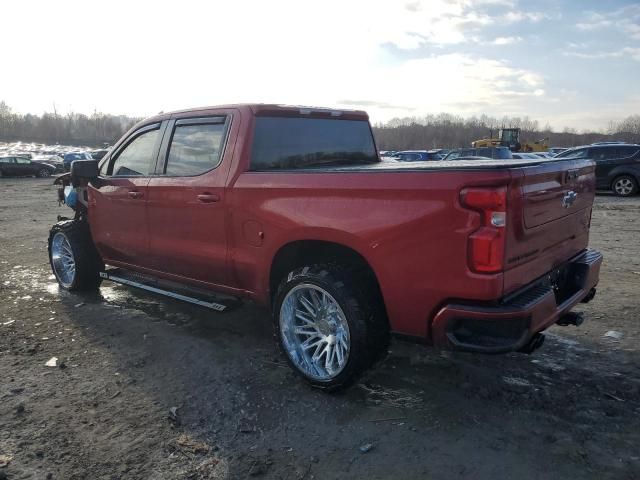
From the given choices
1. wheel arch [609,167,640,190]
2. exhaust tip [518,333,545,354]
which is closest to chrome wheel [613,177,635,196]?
wheel arch [609,167,640,190]

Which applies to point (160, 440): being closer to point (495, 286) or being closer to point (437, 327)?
point (437, 327)

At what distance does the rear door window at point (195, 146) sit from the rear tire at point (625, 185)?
49.6ft

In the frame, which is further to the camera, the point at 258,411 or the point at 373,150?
the point at 373,150

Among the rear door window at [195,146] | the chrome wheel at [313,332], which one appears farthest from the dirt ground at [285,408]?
the rear door window at [195,146]

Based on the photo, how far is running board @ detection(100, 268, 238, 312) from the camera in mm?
4098

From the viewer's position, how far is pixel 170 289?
462 centimetres

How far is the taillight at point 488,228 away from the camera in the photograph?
8.47 ft

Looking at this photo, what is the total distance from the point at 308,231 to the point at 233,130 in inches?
45.0

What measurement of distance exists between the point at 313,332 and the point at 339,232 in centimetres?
83

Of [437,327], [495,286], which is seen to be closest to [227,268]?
[437,327]

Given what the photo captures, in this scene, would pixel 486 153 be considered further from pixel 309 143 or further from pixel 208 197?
pixel 208 197

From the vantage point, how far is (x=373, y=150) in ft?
16.7

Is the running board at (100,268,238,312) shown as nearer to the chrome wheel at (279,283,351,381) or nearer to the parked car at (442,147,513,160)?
the chrome wheel at (279,283,351,381)

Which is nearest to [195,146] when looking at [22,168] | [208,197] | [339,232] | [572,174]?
[208,197]
